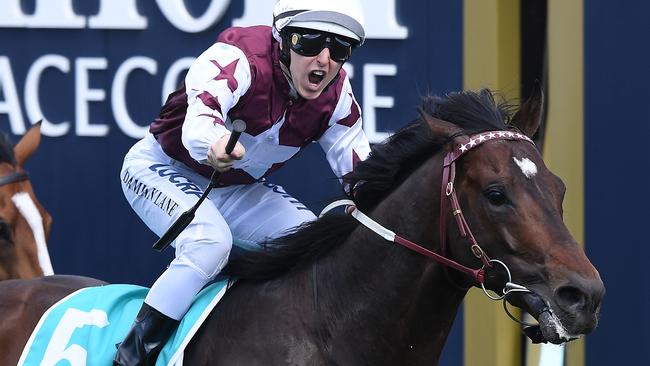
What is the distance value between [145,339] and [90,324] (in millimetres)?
310

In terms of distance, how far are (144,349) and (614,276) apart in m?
3.17

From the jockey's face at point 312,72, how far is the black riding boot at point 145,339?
2.63 ft

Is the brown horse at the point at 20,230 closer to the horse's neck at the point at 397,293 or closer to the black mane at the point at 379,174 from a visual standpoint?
the black mane at the point at 379,174

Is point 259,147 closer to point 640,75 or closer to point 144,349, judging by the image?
point 144,349

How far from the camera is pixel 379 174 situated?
3.39 meters

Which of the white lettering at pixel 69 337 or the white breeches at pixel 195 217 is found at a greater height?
the white breeches at pixel 195 217

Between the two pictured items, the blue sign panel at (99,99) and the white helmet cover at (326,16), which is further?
the blue sign panel at (99,99)

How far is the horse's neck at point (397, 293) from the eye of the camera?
323 centimetres

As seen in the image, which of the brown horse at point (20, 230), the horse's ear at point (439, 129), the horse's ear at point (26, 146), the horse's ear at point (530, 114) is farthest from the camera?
the horse's ear at point (26, 146)

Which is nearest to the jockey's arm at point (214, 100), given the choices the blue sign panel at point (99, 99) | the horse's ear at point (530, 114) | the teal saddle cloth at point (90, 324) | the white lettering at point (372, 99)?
the teal saddle cloth at point (90, 324)

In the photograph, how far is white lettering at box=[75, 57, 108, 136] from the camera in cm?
654

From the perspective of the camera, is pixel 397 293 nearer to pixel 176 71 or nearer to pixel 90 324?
pixel 90 324

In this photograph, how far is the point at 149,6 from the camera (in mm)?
6492

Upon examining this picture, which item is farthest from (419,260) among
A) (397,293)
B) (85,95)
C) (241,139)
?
(85,95)
